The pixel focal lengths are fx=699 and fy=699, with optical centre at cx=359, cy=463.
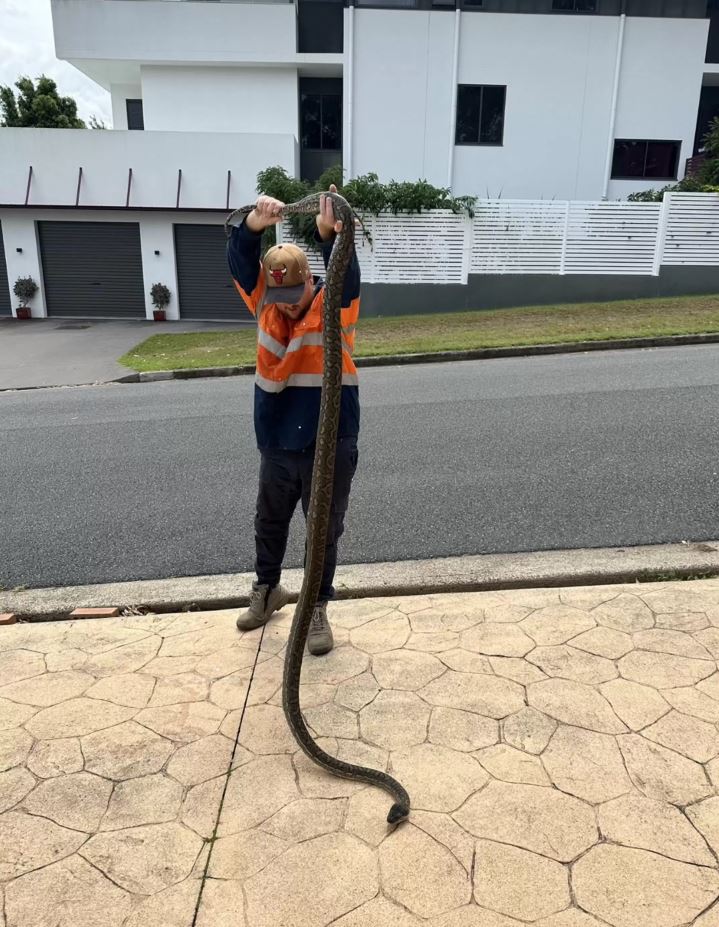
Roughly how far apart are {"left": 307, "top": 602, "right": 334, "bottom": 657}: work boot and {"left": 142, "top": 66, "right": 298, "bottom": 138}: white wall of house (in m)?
21.2

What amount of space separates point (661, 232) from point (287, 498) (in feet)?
53.5

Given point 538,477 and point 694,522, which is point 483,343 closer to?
point 538,477

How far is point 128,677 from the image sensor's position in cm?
310

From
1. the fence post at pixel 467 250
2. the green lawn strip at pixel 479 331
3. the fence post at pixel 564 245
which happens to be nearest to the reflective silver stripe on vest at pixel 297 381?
the green lawn strip at pixel 479 331

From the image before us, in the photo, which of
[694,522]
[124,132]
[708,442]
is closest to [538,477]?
[694,522]

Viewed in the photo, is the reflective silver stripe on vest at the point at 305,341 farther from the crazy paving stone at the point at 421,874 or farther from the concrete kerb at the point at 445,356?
the concrete kerb at the point at 445,356

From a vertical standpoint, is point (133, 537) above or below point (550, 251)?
below

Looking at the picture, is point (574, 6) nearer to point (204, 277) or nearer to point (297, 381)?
point (204, 277)

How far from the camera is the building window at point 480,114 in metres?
20.7

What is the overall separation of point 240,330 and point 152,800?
15.6 m

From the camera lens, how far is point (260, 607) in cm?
347

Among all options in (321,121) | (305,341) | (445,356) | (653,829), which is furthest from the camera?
(321,121)

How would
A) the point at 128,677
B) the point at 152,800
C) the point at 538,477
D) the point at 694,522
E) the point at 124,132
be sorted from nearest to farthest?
the point at 152,800
the point at 128,677
the point at 694,522
the point at 538,477
the point at 124,132

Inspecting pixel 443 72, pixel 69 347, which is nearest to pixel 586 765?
pixel 69 347
